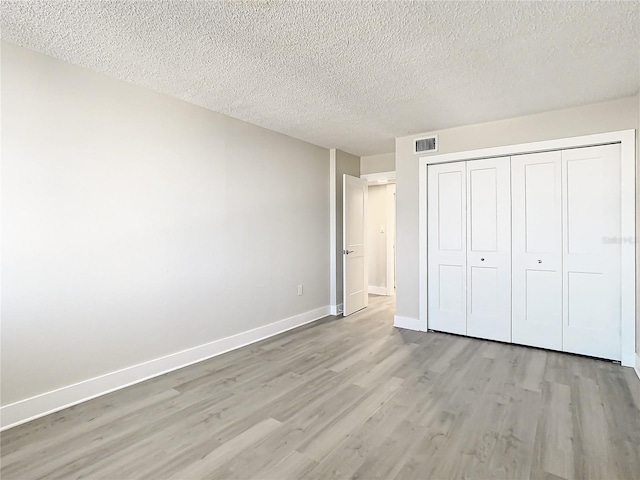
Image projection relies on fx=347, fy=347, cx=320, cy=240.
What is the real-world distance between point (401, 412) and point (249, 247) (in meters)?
2.27

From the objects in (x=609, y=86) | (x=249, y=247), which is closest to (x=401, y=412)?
(x=249, y=247)

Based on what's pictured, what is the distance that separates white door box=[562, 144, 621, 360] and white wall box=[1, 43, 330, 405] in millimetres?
3102

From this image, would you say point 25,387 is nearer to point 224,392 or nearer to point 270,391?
point 224,392

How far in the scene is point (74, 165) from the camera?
2490 mm

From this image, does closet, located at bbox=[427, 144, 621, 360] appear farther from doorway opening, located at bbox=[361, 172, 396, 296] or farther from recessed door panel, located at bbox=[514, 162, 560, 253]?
doorway opening, located at bbox=[361, 172, 396, 296]

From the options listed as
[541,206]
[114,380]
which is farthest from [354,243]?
[114,380]

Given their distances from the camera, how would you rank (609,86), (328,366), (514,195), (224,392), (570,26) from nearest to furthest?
(570,26)
(224,392)
(609,86)
(328,366)
(514,195)

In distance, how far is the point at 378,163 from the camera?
17.9 feet

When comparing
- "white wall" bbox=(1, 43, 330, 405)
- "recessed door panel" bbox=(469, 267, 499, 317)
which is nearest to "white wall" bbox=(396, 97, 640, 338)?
"recessed door panel" bbox=(469, 267, 499, 317)

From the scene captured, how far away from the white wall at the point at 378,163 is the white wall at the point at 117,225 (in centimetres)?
194

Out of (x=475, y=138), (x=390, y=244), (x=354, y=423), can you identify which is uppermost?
(x=475, y=138)

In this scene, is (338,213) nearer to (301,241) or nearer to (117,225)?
(301,241)

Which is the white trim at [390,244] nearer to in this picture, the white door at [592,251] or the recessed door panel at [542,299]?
the recessed door panel at [542,299]

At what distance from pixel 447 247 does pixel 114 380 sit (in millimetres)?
3573
